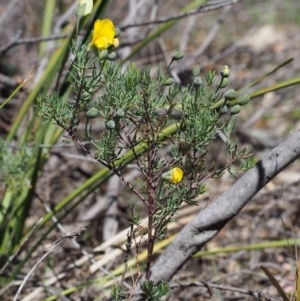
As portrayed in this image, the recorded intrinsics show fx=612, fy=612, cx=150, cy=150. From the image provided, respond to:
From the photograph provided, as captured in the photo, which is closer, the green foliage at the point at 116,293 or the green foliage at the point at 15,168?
the green foliage at the point at 116,293

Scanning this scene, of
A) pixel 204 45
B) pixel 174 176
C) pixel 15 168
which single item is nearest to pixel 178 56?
pixel 174 176

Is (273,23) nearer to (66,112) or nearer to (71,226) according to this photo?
(71,226)

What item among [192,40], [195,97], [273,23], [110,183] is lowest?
[195,97]

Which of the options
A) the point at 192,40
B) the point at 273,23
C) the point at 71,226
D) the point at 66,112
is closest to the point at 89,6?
the point at 66,112

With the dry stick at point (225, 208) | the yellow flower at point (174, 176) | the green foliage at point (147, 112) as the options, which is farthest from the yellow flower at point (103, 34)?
the dry stick at point (225, 208)

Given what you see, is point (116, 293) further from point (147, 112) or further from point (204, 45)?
point (204, 45)

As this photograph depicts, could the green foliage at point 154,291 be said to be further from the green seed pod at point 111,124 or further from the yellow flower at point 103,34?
the yellow flower at point 103,34
